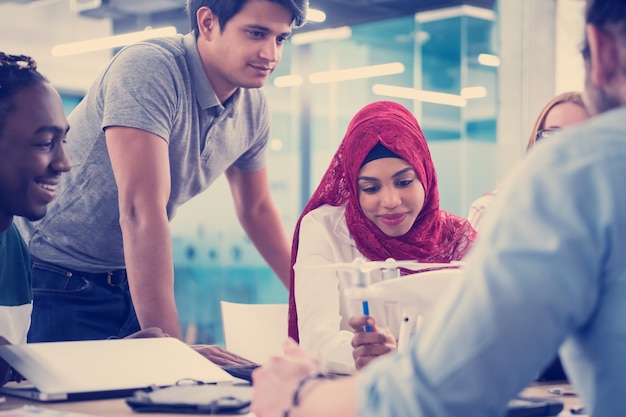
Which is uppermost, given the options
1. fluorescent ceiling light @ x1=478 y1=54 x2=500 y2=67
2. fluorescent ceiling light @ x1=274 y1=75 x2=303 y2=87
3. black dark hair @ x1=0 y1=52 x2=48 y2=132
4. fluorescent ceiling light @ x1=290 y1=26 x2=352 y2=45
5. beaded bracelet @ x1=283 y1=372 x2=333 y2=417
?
fluorescent ceiling light @ x1=290 y1=26 x2=352 y2=45

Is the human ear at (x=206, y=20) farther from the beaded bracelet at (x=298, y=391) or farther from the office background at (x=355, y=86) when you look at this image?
the office background at (x=355, y=86)

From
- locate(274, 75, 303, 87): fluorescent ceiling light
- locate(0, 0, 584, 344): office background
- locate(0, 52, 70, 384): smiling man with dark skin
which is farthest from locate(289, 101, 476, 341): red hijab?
locate(274, 75, 303, 87): fluorescent ceiling light

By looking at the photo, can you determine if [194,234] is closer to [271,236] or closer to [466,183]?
[466,183]

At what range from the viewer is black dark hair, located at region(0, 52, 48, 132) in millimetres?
1764

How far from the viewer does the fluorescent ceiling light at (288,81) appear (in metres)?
6.34

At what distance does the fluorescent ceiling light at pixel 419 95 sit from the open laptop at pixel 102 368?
4254 mm

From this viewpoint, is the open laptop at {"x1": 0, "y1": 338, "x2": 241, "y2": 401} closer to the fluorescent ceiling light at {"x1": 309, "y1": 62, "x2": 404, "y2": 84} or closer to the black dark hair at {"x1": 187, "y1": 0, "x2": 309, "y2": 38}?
the black dark hair at {"x1": 187, "y1": 0, "x2": 309, "y2": 38}

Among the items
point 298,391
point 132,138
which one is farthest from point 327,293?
point 298,391

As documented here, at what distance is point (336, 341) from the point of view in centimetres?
204

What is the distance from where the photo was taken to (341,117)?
20.3 feet

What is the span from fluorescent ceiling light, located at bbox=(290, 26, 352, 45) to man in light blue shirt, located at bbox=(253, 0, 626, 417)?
542 cm

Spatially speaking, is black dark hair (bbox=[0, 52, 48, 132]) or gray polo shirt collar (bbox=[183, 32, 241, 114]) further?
gray polo shirt collar (bbox=[183, 32, 241, 114])

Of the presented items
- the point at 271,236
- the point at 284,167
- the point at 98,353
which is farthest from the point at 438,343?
the point at 284,167

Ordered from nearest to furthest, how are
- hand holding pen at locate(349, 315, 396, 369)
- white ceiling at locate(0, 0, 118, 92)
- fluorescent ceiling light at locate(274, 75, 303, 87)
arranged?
hand holding pen at locate(349, 315, 396, 369) → fluorescent ceiling light at locate(274, 75, 303, 87) → white ceiling at locate(0, 0, 118, 92)
